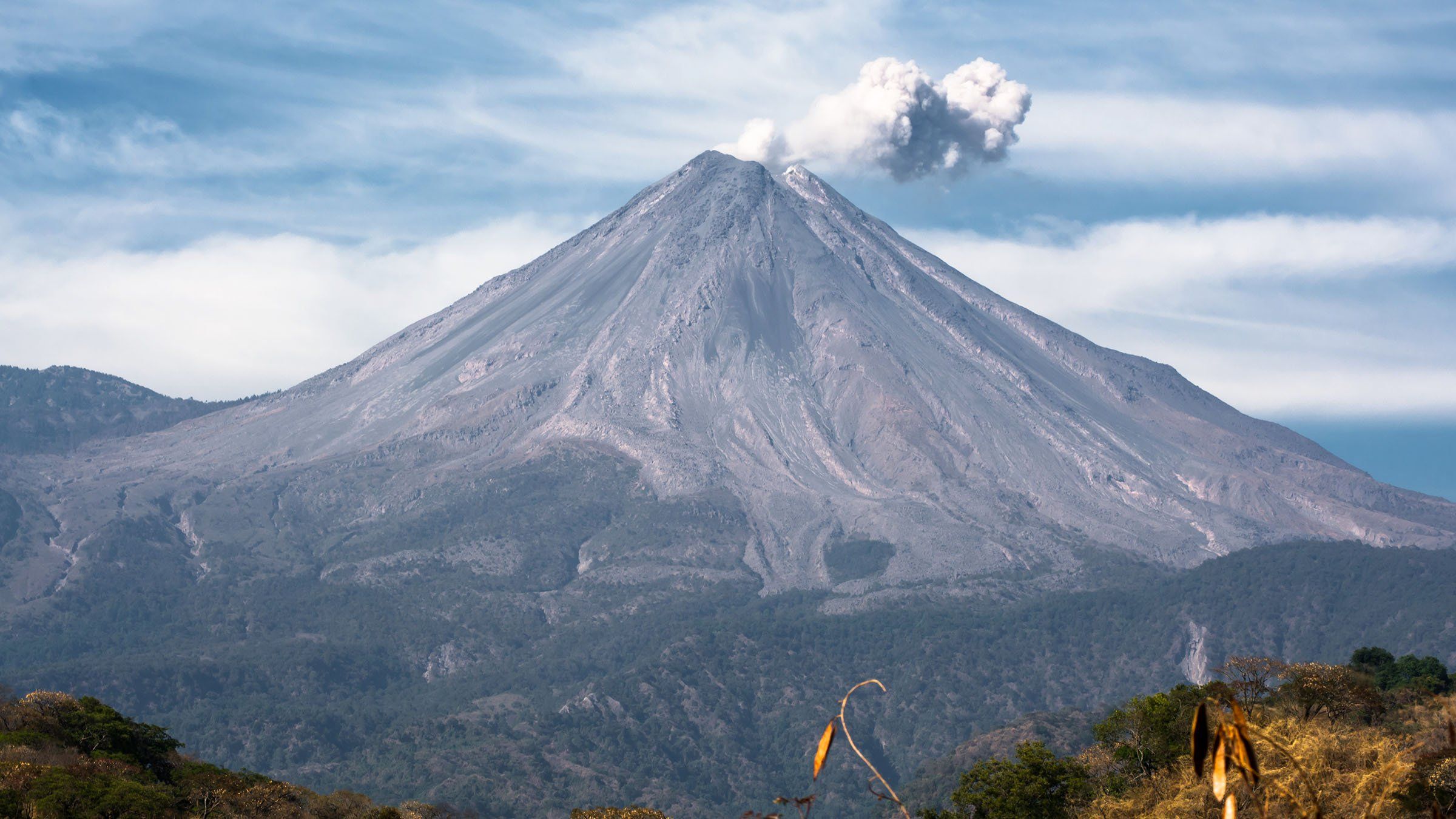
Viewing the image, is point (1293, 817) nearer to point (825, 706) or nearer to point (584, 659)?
point (825, 706)

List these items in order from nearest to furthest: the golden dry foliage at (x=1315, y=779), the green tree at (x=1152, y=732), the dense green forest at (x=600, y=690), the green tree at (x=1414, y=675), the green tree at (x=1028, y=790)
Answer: the golden dry foliage at (x=1315, y=779)
the green tree at (x=1028, y=790)
the green tree at (x=1152, y=732)
the green tree at (x=1414, y=675)
the dense green forest at (x=600, y=690)

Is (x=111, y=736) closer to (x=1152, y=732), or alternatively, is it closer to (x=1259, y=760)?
(x=1152, y=732)

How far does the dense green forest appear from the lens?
477 feet

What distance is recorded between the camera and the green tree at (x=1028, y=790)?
4878 centimetres

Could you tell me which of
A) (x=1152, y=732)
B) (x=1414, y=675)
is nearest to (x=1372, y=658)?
(x=1414, y=675)

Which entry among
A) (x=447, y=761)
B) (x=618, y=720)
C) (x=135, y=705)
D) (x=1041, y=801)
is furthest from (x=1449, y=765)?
(x=135, y=705)

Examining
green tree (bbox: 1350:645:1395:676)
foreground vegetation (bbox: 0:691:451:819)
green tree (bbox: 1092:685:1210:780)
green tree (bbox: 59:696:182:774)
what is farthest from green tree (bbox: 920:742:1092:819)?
green tree (bbox: 1350:645:1395:676)

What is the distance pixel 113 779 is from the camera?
4459cm

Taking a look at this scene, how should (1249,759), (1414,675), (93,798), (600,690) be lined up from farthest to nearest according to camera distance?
(600,690)
(1414,675)
(93,798)
(1249,759)

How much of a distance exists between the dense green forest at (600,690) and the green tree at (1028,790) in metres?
85.6

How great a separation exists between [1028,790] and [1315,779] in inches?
916

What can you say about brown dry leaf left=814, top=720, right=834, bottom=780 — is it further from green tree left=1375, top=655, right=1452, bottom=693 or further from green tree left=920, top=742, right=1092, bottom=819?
green tree left=1375, top=655, right=1452, bottom=693

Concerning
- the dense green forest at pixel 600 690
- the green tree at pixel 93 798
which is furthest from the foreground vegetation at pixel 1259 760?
the dense green forest at pixel 600 690

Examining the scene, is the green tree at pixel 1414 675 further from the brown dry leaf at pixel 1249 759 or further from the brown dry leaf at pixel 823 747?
the brown dry leaf at pixel 823 747
